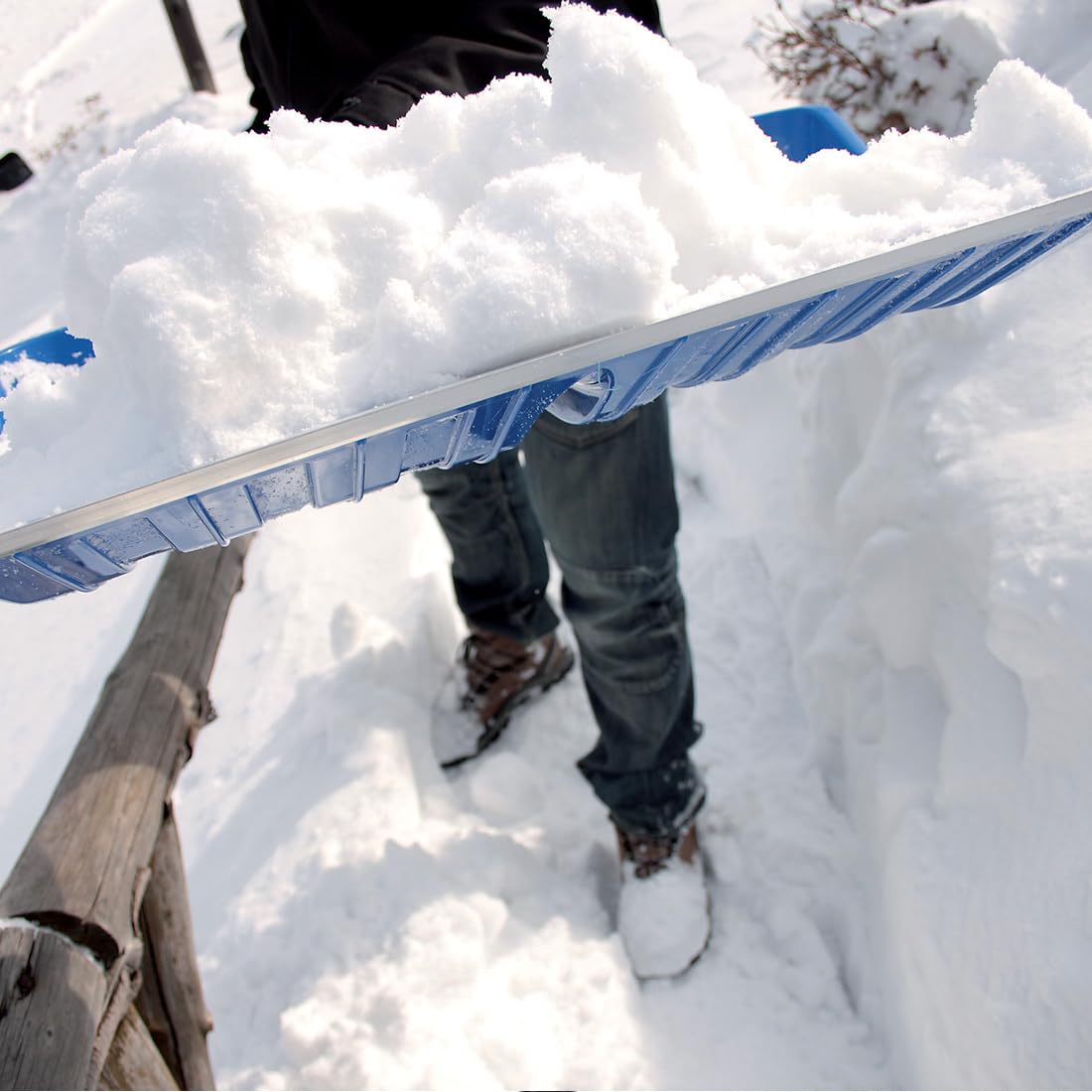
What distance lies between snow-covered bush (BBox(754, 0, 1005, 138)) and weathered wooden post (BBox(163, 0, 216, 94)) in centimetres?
408

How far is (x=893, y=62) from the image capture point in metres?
2.54

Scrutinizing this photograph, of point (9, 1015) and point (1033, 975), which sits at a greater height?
point (9, 1015)

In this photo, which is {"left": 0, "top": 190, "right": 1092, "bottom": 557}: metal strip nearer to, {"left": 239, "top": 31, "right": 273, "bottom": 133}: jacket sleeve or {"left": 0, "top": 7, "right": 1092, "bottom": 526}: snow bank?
{"left": 0, "top": 7, "right": 1092, "bottom": 526}: snow bank

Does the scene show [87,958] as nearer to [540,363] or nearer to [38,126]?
[540,363]

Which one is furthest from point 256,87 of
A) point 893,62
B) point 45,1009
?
point 893,62

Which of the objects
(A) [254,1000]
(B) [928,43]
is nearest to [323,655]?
(A) [254,1000]

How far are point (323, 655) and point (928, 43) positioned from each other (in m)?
2.40

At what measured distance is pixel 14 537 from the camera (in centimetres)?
58

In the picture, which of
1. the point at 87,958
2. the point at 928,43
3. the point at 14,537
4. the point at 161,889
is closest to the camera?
the point at 14,537

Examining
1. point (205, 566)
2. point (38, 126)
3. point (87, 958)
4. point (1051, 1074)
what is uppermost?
point (38, 126)

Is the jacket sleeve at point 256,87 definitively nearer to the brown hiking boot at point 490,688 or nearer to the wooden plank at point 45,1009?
the brown hiking boot at point 490,688

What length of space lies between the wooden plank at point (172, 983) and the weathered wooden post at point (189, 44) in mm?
5586

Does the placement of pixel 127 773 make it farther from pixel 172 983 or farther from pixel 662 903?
pixel 662 903

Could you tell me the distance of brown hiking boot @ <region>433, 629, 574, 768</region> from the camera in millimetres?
1924
